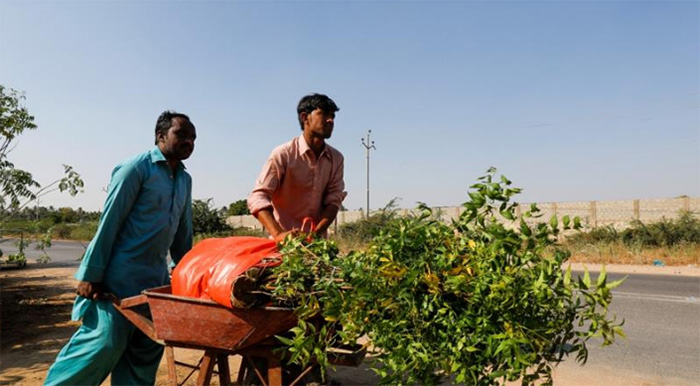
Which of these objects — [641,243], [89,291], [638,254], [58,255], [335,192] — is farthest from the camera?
[58,255]

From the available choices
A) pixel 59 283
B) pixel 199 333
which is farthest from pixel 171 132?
pixel 59 283

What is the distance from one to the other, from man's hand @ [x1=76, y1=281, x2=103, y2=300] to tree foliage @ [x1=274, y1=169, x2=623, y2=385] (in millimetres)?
1403

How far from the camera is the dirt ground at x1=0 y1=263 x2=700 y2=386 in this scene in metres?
4.10

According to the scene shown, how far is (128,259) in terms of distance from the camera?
270 cm

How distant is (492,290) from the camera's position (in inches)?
57.2

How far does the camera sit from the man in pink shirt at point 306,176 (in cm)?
299

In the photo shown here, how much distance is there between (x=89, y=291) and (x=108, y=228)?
14.3 inches

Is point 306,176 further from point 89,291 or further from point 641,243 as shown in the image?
point 641,243

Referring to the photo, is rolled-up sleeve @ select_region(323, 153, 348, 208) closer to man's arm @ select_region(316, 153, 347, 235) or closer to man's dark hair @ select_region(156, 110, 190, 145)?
man's arm @ select_region(316, 153, 347, 235)

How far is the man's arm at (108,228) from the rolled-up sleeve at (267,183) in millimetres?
684

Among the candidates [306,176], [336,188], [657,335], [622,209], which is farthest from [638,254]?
[306,176]

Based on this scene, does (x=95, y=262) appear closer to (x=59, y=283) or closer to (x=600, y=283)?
(x=600, y=283)

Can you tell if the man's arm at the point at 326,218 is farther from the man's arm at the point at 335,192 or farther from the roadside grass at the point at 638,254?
the roadside grass at the point at 638,254

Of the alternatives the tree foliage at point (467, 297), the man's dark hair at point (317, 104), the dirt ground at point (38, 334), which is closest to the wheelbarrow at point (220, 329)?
the tree foliage at point (467, 297)
